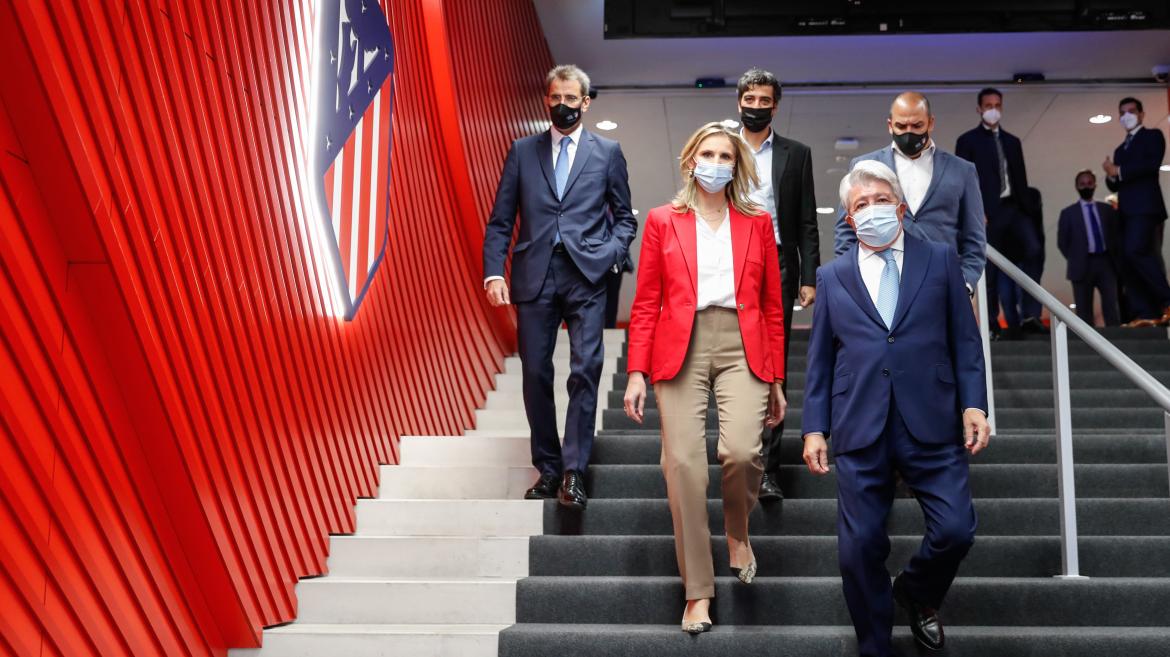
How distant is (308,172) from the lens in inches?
174

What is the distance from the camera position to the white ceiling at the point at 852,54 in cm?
903

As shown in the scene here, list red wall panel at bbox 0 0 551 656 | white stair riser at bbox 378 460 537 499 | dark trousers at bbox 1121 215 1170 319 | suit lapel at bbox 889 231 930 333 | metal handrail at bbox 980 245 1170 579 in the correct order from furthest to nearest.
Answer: dark trousers at bbox 1121 215 1170 319
white stair riser at bbox 378 460 537 499
metal handrail at bbox 980 245 1170 579
suit lapel at bbox 889 231 930 333
red wall panel at bbox 0 0 551 656

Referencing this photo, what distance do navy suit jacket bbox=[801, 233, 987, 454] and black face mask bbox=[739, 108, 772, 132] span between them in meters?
1.28

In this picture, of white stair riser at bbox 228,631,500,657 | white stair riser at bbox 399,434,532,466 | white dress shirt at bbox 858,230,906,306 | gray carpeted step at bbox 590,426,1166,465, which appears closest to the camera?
white dress shirt at bbox 858,230,906,306

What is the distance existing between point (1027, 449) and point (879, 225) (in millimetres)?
2008

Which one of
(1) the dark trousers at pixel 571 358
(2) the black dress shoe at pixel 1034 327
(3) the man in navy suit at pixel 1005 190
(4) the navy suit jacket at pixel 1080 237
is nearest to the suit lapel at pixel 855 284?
(1) the dark trousers at pixel 571 358

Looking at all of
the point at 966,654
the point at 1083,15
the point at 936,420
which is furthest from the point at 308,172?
the point at 1083,15

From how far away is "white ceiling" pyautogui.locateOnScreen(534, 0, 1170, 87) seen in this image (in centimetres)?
903

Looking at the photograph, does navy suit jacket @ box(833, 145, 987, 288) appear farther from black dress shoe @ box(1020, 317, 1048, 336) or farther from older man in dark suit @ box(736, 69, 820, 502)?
black dress shoe @ box(1020, 317, 1048, 336)

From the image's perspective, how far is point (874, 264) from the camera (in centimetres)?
372

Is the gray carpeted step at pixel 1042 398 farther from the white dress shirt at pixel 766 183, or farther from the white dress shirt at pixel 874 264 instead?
the white dress shirt at pixel 874 264

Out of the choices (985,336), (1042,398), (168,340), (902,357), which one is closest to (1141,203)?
(1042,398)

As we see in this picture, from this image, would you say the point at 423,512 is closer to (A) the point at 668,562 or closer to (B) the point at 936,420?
(A) the point at 668,562

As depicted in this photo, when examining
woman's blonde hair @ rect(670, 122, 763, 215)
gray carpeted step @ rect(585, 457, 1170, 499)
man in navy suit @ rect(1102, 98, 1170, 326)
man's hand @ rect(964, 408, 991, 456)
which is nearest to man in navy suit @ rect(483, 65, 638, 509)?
gray carpeted step @ rect(585, 457, 1170, 499)
